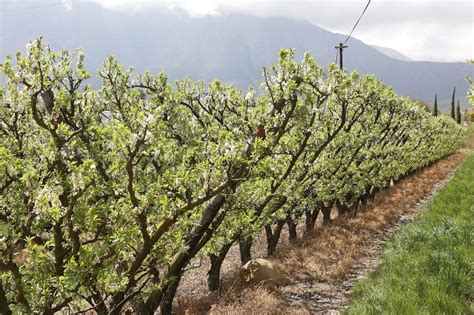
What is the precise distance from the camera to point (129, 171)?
5496mm

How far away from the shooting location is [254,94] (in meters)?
10.8

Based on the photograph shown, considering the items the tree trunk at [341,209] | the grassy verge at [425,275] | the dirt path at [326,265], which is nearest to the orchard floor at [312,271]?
the dirt path at [326,265]

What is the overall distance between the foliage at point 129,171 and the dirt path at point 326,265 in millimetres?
1698

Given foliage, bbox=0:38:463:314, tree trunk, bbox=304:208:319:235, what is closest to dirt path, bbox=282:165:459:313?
foliage, bbox=0:38:463:314

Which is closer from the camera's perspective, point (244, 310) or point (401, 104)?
point (244, 310)

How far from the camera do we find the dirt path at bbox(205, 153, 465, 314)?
34.3ft

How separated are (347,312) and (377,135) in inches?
514

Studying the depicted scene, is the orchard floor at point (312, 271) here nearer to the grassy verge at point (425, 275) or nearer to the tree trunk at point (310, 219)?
the tree trunk at point (310, 219)

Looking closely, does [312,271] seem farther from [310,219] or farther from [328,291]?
[310,219]

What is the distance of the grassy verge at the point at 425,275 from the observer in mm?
8445

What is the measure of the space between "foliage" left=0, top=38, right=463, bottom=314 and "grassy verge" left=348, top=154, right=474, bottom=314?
3.20 m

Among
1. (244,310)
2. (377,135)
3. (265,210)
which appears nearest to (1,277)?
(244,310)

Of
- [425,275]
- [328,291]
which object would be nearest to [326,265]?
[328,291]

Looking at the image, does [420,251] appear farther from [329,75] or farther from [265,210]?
[329,75]
